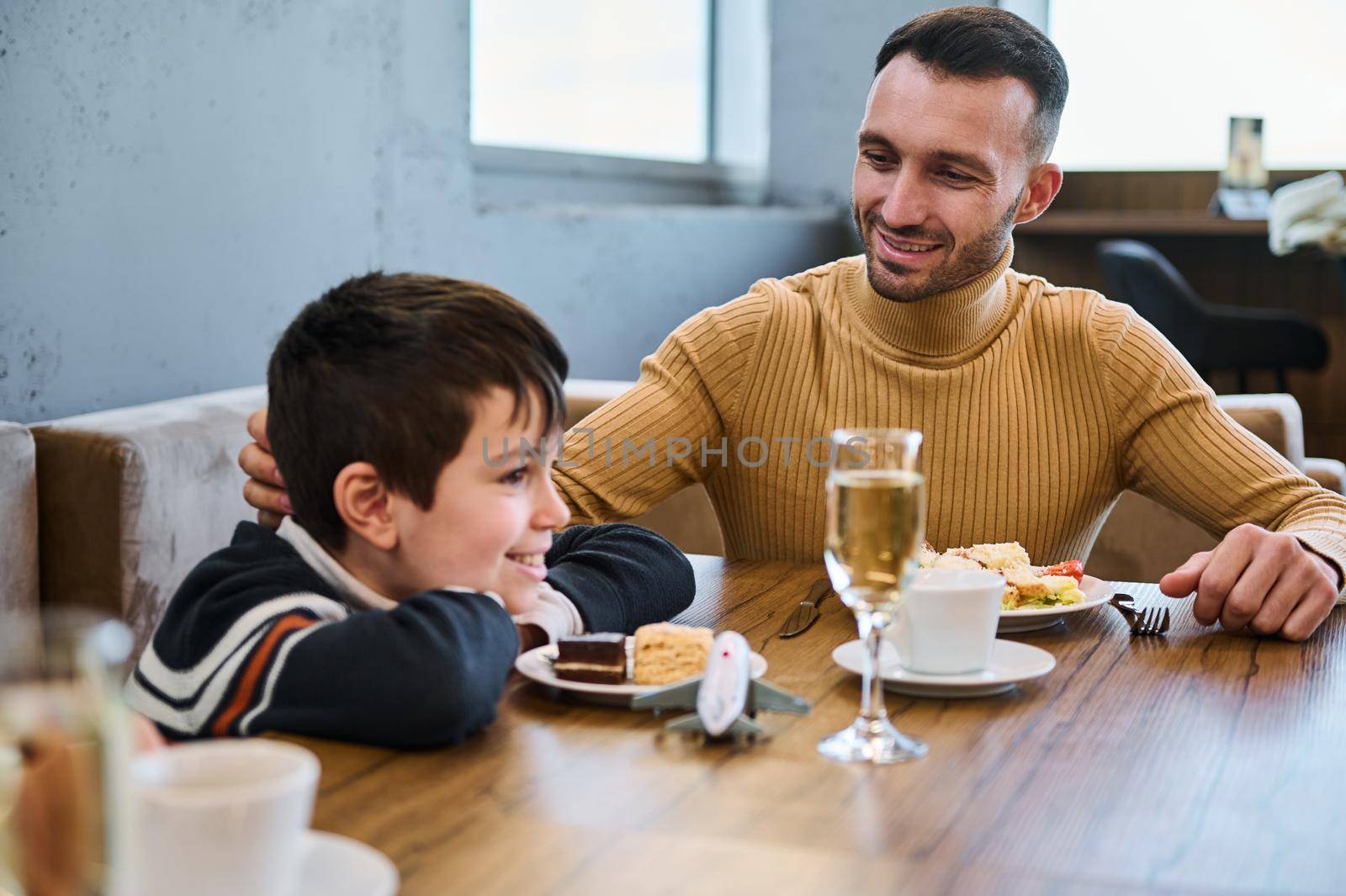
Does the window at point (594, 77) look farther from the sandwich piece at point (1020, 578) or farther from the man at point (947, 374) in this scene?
the sandwich piece at point (1020, 578)

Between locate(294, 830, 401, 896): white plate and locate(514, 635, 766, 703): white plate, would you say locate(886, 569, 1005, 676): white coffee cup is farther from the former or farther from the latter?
locate(294, 830, 401, 896): white plate

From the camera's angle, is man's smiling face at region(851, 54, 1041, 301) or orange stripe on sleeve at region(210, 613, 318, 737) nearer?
orange stripe on sleeve at region(210, 613, 318, 737)

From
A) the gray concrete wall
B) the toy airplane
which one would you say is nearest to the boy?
the toy airplane

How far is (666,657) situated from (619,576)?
26cm

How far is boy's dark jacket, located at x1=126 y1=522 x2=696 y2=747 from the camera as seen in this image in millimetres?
899

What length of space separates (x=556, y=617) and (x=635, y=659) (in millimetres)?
150

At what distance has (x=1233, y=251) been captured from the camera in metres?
5.65

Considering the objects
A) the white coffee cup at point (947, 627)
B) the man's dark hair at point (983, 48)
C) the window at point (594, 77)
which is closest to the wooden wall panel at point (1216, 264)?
the window at point (594, 77)

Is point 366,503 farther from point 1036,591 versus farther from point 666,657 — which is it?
point 1036,591

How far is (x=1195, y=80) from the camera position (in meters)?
5.80

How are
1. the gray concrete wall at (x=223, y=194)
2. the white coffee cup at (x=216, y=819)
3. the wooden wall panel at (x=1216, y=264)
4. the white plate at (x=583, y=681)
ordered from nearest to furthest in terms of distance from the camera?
the white coffee cup at (x=216, y=819) → the white plate at (x=583, y=681) → the gray concrete wall at (x=223, y=194) → the wooden wall panel at (x=1216, y=264)

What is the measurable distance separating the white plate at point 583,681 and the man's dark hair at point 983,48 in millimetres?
1019

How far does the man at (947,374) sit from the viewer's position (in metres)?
1.81

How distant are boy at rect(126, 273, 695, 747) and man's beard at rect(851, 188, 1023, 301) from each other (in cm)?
80
